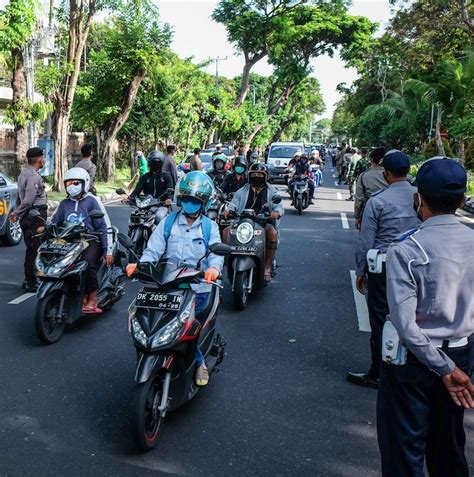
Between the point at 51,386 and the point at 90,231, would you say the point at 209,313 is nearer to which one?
the point at 51,386

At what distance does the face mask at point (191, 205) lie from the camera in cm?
455

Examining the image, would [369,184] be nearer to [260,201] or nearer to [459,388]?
[260,201]

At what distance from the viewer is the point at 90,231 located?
247 inches

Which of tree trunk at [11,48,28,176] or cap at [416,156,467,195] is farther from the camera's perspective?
tree trunk at [11,48,28,176]

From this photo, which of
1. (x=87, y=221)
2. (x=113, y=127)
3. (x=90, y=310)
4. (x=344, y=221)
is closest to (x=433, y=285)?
(x=90, y=310)

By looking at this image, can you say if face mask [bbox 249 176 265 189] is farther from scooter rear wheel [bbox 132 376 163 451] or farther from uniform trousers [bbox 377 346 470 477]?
uniform trousers [bbox 377 346 470 477]

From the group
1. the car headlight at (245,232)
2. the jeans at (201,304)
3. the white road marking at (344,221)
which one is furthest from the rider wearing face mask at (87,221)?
the white road marking at (344,221)

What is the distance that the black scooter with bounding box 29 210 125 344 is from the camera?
5.70 metres

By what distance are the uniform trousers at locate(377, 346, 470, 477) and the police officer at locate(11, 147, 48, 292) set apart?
19.2ft

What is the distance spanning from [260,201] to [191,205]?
3.51 m

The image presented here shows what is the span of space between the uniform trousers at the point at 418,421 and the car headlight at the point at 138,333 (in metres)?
1.63

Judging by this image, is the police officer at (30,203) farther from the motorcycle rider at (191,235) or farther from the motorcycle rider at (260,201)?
the motorcycle rider at (191,235)

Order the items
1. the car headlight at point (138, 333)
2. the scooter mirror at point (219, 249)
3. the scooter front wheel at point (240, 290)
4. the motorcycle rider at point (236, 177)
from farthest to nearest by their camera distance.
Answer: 1. the motorcycle rider at point (236, 177)
2. the scooter front wheel at point (240, 290)
3. the scooter mirror at point (219, 249)
4. the car headlight at point (138, 333)

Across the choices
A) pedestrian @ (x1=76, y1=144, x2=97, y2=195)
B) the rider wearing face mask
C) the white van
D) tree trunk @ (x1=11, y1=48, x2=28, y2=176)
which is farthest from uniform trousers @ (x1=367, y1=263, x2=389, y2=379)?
the white van
